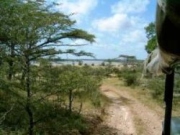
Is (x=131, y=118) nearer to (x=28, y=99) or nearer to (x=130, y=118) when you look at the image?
(x=130, y=118)

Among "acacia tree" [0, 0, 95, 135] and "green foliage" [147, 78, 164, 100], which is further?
"green foliage" [147, 78, 164, 100]

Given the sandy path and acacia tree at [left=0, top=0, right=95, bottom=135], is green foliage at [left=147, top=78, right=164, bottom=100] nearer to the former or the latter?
the sandy path

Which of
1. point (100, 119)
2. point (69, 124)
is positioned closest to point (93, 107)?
point (100, 119)

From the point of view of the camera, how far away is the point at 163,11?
0.82 m

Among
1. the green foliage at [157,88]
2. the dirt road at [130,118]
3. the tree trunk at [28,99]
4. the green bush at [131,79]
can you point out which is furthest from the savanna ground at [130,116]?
the tree trunk at [28,99]

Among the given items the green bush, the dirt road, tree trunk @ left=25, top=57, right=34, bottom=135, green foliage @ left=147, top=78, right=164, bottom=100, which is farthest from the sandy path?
the green bush

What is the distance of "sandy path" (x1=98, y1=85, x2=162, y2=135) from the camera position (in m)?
15.5

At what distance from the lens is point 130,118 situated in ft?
58.0

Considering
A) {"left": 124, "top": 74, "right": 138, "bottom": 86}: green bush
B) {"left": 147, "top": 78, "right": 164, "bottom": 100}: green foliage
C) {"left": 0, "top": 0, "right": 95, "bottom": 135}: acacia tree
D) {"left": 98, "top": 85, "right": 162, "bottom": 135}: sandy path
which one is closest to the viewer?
{"left": 0, "top": 0, "right": 95, "bottom": 135}: acacia tree

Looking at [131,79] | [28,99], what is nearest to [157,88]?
[131,79]

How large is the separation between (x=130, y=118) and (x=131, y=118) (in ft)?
0.16

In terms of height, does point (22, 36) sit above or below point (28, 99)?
above

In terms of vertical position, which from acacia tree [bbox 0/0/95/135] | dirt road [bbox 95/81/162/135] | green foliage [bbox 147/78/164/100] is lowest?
dirt road [bbox 95/81/162/135]

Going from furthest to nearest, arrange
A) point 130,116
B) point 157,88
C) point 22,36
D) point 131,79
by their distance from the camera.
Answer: point 131,79 < point 157,88 < point 130,116 < point 22,36
